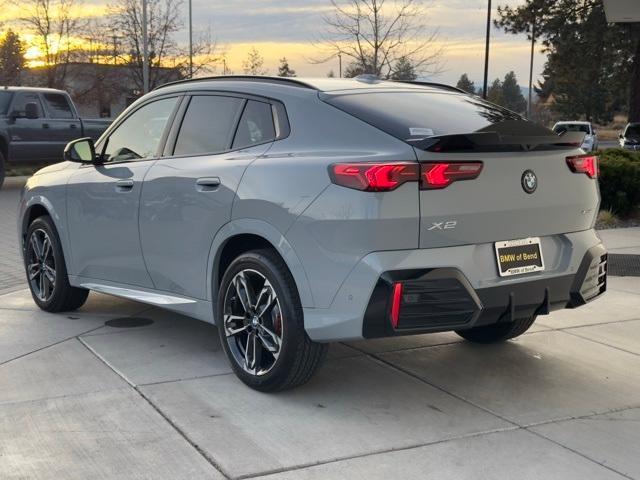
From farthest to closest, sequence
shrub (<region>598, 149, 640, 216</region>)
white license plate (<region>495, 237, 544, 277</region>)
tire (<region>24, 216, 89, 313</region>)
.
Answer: shrub (<region>598, 149, 640, 216</region>), tire (<region>24, 216, 89, 313</region>), white license plate (<region>495, 237, 544, 277</region>)

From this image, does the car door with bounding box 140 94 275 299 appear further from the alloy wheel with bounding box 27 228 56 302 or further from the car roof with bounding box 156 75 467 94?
the alloy wheel with bounding box 27 228 56 302

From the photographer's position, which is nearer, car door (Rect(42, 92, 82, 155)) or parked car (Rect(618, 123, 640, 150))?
car door (Rect(42, 92, 82, 155))

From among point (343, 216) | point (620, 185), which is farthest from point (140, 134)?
point (620, 185)

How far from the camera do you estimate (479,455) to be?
146 inches

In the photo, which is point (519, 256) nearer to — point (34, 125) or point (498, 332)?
point (498, 332)

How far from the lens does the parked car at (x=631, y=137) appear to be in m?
28.5

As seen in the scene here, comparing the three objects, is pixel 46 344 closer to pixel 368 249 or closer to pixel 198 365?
pixel 198 365

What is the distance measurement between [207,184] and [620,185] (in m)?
9.89

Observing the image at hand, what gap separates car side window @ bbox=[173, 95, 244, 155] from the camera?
497 cm

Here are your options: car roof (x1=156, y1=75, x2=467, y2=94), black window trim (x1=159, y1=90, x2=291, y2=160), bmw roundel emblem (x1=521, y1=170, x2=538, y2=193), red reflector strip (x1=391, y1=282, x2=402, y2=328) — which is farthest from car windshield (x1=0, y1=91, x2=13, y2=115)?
red reflector strip (x1=391, y1=282, x2=402, y2=328)

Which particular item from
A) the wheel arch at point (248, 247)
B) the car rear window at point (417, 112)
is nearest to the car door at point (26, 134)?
the wheel arch at point (248, 247)

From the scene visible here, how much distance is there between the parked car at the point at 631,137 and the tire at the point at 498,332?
978 inches

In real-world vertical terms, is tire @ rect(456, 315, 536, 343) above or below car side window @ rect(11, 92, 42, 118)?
below

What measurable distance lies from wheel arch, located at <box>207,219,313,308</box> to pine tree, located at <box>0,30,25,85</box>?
34.1 m
